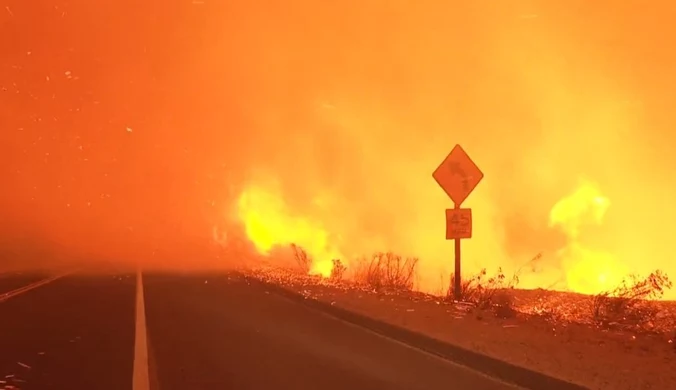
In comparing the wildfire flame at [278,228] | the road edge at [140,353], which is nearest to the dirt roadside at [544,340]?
the road edge at [140,353]

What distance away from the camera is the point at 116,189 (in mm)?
80750

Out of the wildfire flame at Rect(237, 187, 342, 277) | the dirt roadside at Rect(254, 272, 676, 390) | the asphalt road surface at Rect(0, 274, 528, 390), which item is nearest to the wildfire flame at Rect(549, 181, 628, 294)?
the wildfire flame at Rect(237, 187, 342, 277)

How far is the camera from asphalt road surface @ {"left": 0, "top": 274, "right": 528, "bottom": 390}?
8.99m

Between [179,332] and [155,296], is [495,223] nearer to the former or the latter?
[155,296]

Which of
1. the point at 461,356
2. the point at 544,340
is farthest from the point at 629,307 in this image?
the point at 461,356

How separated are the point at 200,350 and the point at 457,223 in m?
6.96

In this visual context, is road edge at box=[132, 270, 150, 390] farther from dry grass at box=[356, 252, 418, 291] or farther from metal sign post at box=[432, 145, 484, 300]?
dry grass at box=[356, 252, 418, 291]

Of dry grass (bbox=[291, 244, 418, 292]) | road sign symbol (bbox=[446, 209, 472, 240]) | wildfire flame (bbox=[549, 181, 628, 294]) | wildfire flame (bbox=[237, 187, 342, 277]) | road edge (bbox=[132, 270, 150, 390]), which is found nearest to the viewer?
road edge (bbox=[132, 270, 150, 390])

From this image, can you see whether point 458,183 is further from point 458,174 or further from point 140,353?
point 140,353

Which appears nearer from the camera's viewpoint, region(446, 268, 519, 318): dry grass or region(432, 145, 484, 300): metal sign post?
region(446, 268, 519, 318): dry grass

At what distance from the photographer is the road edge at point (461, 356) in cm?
907

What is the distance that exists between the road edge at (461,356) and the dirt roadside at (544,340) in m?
0.14

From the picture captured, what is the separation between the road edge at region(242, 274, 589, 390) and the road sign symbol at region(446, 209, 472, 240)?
284 cm

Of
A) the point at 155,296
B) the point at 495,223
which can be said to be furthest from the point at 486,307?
the point at 495,223
